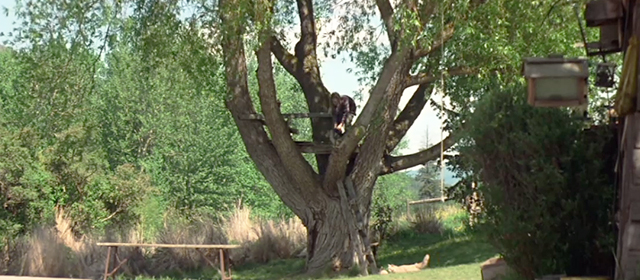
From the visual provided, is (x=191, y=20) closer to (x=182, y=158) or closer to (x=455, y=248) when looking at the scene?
(x=455, y=248)

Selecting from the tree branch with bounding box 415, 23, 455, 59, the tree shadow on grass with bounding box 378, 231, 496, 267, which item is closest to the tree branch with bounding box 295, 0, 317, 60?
the tree branch with bounding box 415, 23, 455, 59

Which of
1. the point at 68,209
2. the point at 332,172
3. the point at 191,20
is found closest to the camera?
the point at 191,20

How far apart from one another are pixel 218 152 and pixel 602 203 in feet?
142

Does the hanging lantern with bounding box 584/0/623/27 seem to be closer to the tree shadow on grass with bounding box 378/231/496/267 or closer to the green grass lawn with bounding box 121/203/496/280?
the green grass lawn with bounding box 121/203/496/280

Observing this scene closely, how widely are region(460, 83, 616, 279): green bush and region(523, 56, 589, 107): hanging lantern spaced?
28.3 inches

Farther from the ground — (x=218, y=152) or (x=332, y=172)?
(x=218, y=152)

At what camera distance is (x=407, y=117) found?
21047 mm

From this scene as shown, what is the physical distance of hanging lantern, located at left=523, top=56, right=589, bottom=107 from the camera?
321 inches

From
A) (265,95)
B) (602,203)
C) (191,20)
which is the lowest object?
(602,203)

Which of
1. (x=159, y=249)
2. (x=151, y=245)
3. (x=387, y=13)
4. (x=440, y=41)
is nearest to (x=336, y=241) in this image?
(x=151, y=245)

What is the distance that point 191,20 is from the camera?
17250mm

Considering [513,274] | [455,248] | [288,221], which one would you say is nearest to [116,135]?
[288,221]

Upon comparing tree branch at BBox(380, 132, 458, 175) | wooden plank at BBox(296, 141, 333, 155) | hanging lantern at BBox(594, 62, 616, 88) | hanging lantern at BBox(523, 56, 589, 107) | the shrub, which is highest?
wooden plank at BBox(296, 141, 333, 155)

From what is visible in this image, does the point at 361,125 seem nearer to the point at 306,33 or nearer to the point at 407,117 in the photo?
the point at 407,117
